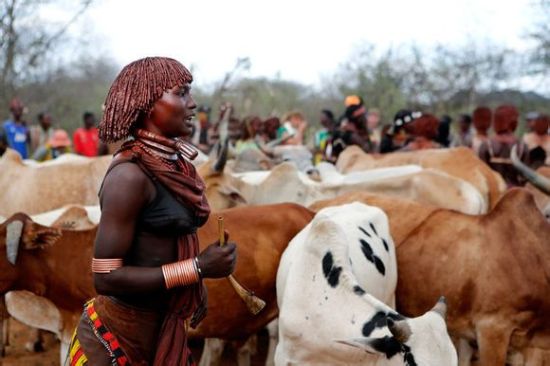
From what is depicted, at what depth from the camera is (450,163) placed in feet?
28.1

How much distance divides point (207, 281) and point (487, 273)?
2098 millimetres

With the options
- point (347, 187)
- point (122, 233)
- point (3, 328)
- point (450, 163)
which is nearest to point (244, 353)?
point (347, 187)

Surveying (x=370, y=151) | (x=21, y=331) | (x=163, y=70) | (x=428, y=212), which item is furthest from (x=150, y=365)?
(x=370, y=151)

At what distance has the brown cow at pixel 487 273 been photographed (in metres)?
5.39

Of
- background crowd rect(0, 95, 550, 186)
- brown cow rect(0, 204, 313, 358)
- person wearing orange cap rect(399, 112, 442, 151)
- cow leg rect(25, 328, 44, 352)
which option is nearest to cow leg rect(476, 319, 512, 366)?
brown cow rect(0, 204, 313, 358)

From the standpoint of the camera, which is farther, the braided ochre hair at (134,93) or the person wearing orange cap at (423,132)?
the person wearing orange cap at (423,132)

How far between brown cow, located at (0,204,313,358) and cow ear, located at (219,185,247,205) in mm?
1867

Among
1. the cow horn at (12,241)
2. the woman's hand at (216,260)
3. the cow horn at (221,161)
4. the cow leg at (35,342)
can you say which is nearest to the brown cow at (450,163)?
the cow horn at (221,161)

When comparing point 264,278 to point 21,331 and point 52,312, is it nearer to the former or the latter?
point 52,312

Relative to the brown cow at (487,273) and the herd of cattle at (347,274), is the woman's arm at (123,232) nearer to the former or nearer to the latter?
the herd of cattle at (347,274)

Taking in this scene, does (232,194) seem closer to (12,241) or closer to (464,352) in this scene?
(464,352)

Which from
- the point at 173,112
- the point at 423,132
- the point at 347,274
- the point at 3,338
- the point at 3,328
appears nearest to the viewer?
the point at 173,112

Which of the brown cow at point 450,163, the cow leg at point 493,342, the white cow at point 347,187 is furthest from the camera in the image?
the brown cow at point 450,163

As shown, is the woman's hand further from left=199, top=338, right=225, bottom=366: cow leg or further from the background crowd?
left=199, top=338, right=225, bottom=366: cow leg
